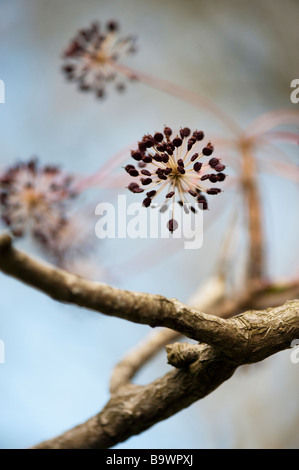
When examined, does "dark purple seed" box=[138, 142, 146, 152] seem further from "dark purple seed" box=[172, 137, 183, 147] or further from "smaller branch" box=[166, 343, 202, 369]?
"smaller branch" box=[166, 343, 202, 369]

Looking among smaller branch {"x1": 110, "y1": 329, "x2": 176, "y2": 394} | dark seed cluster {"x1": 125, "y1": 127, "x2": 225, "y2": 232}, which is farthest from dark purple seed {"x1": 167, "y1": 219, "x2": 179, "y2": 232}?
smaller branch {"x1": 110, "y1": 329, "x2": 176, "y2": 394}

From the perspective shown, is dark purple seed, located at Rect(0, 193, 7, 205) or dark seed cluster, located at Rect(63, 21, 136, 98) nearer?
dark purple seed, located at Rect(0, 193, 7, 205)

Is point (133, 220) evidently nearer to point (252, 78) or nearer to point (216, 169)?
point (216, 169)

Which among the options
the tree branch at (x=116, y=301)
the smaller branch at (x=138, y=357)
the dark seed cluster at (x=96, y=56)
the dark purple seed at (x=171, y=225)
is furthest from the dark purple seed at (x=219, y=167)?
the dark seed cluster at (x=96, y=56)

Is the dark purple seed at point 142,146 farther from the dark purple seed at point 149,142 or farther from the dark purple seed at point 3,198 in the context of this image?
the dark purple seed at point 3,198

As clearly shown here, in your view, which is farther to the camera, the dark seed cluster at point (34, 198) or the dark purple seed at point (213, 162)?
the dark seed cluster at point (34, 198)
